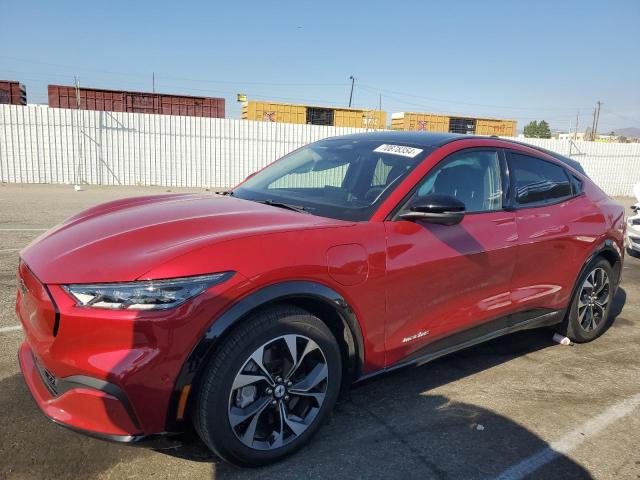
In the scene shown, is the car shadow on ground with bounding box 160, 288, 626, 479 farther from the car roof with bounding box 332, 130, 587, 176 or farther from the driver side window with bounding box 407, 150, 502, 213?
the car roof with bounding box 332, 130, 587, 176

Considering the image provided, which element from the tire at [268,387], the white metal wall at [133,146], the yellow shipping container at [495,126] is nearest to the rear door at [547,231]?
the tire at [268,387]

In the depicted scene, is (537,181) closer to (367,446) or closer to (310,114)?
(367,446)

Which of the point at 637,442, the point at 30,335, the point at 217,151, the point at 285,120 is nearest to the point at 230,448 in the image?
the point at 30,335

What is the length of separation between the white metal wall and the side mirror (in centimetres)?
1559

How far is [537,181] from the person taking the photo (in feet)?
12.4

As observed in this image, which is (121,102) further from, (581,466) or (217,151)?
(581,466)

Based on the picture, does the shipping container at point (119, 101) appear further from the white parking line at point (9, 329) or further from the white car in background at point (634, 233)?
the white parking line at point (9, 329)

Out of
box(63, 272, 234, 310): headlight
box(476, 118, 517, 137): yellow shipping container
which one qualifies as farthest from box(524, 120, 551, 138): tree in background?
box(63, 272, 234, 310): headlight

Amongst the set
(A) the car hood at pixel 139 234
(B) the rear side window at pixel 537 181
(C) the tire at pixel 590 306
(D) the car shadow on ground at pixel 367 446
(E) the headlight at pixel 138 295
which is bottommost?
(D) the car shadow on ground at pixel 367 446

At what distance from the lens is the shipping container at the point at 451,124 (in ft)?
103

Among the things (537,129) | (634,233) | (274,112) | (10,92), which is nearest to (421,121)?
(274,112)

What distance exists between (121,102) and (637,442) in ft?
86.9

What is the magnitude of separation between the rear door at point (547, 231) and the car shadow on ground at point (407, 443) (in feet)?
3.07

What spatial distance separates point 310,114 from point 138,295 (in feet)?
101
